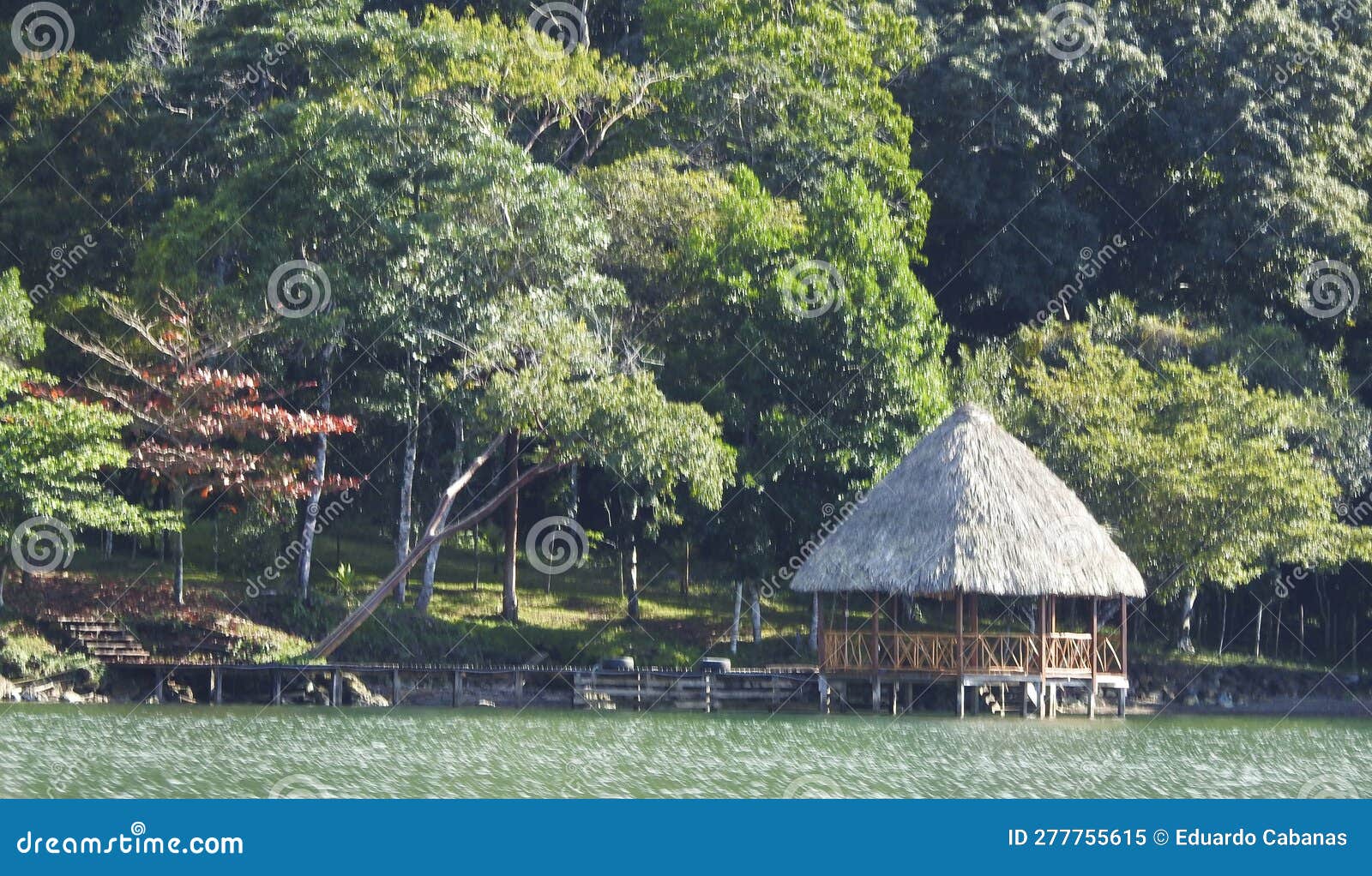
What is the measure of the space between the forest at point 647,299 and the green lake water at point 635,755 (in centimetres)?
465

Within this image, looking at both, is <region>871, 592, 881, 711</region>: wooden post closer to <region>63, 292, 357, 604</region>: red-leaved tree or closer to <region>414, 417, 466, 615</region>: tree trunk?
<region>414, 417, 466, 615</region>: tree trunk

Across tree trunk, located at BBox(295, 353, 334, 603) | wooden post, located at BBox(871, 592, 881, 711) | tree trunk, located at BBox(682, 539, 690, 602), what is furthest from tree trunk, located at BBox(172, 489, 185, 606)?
wooden post, located at BBox(871, 592, 881, 711)

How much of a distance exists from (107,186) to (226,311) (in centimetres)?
588

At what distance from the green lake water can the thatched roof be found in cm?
208

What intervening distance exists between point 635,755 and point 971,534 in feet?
26.5

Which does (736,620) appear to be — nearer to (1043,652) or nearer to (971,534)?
(1043,652)

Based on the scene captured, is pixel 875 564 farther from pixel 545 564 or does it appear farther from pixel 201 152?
pixel 201 152

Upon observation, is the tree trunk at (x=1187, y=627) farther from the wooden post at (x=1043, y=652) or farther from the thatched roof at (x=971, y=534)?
the wooden post at (x=1043, y=652)

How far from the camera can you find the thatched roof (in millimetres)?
28719

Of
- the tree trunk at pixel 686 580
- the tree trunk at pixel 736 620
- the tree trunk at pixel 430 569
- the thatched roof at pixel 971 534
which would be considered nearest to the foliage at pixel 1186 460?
the thatched roof at pixel 971 534

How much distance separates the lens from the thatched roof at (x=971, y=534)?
28719 mm

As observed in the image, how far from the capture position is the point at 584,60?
34625mm

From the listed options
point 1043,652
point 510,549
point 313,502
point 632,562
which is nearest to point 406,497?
point 313,502
